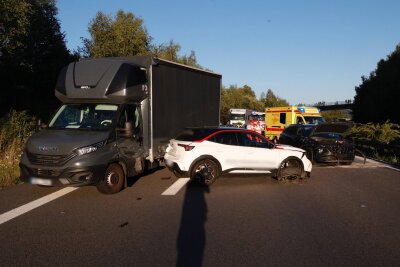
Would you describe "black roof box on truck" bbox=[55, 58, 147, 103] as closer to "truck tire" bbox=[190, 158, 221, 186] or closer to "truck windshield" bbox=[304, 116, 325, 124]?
"truck tire" bbox=[190, 158, 221, 186]

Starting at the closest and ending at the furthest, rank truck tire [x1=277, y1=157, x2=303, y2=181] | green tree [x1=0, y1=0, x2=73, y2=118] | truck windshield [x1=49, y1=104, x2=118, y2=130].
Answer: truck windshield [x1=49, y1=104, x2=118, y2=130] → truck tire [x1=277, y1=157, x2=303, y2=181] → green tree [x1=0, y1=0, x2=73, y2=118]

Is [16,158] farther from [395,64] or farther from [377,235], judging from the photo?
[395,64]

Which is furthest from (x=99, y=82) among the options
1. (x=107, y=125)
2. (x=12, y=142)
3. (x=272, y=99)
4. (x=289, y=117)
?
(x=272, y=99)

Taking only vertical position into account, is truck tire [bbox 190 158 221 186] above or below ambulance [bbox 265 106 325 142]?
below

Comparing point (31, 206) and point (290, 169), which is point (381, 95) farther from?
point (31, 206)

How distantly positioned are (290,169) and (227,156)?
6.19 ft

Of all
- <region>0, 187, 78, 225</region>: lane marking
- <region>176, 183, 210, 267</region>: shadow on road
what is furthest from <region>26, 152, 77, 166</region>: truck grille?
<region>176, 183, 210, 267</region>: shadow on road

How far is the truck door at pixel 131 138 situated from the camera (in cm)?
913

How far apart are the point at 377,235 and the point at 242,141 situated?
5.16 m

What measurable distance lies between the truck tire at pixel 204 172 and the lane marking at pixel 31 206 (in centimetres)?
294

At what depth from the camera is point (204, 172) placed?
1032 centimetres

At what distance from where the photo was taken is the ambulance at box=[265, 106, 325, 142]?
2545 centimetres

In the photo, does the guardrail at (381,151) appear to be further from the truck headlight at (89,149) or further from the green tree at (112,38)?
the green tree at (112,38)

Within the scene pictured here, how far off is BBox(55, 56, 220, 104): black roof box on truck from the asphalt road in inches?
85.7
